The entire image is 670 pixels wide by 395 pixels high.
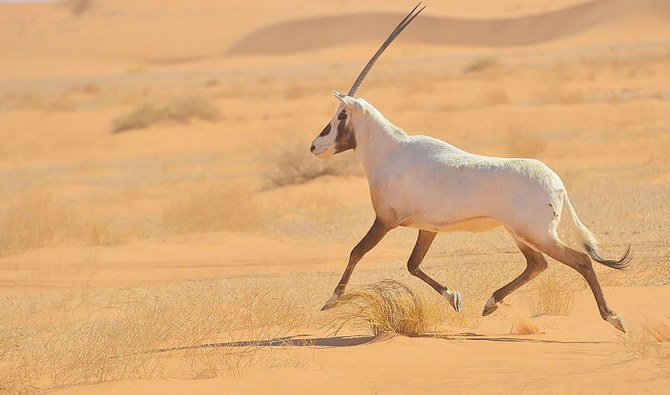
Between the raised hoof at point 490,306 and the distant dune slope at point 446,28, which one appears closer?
the raised hoof at point 490,306

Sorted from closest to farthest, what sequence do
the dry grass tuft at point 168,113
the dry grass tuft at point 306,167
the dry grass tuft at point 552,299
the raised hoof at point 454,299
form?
1. the raised hoof at point 454,299
2. the dry grass tuft at point 552,299
3. the dry grass tuft at point 306,167
4. the dry grass tuft at point 168,113

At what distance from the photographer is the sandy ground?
7.83m

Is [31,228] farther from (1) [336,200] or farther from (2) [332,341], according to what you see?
(2) [332,341]

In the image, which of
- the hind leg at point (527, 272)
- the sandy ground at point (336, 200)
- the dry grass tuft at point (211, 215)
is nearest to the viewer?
the sandy ground at point (336, 200)

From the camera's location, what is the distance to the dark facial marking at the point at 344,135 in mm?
10133

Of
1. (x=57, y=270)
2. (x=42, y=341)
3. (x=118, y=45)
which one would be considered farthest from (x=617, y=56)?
(x=118, y=45)

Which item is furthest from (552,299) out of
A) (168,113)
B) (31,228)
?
(168,113)

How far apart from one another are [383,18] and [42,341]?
84.1 m

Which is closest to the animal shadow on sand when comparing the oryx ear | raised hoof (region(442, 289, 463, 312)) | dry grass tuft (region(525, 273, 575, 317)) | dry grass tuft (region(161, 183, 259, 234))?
raised hoof (region(442, 289, 463, 312))

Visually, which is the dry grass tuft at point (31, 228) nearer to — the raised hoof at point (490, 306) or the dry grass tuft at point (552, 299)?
the dry grass tuft at point (552, 299)

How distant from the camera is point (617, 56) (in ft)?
175

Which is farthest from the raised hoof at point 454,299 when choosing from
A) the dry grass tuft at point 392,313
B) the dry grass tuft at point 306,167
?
the dry grass tuft at point 306,167

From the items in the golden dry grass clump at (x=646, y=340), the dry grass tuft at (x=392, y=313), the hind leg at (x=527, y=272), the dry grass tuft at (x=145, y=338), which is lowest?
the dry grass tuft at (x=145, y=338)

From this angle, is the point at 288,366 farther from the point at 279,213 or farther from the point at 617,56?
the point at 617,56
